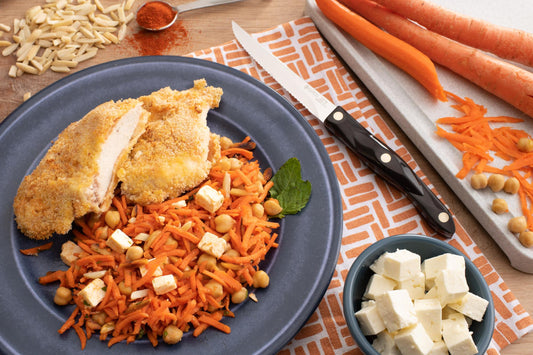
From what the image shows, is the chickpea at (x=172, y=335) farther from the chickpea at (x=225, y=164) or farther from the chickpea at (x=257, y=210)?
the chickpea at (x=225, y=164)

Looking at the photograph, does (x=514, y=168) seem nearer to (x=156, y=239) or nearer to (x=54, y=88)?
(x=156, y=239)

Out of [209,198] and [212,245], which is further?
[209,198]

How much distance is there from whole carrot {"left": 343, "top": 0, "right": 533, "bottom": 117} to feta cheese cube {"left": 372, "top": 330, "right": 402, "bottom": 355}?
93.9 inches

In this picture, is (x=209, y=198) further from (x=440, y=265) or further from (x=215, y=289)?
(x=440, y=265)

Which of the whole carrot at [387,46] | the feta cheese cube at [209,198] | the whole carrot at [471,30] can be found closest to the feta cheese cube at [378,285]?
the feta cheese cube at [209,198]

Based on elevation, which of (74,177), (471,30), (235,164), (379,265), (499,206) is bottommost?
(499,206)

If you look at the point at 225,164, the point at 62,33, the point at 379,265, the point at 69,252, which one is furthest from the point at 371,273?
the point at 62,33

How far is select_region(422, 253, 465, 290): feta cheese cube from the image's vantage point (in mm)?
2598

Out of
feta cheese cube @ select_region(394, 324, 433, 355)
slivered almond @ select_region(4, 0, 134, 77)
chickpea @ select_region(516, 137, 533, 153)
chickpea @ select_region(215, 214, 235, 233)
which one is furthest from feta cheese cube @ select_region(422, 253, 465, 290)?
slivered almond @ select_region(4, 0, 134, 77)

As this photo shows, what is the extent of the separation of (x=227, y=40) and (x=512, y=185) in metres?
2.66

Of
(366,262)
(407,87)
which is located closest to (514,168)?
(407,87)

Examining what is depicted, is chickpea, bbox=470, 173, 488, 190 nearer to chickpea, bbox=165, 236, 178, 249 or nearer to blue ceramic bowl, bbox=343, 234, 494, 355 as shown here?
blue ceramic bowl, bbox=343, 234, 494, 355

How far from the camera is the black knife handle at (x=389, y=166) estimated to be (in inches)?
131

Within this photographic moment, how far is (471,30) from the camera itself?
13.1ft
